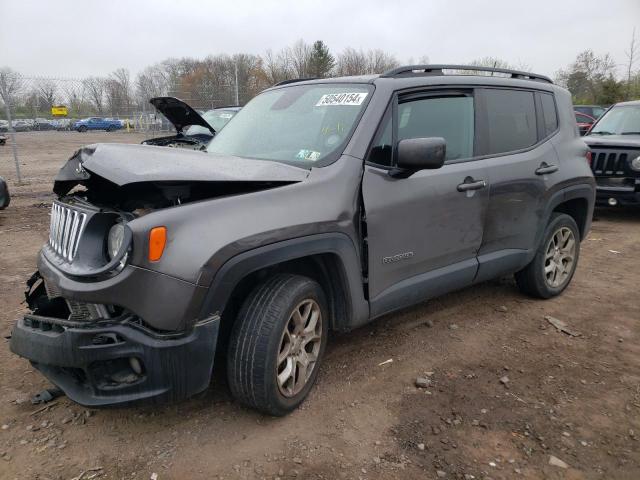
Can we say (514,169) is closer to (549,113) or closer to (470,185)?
(470,185)

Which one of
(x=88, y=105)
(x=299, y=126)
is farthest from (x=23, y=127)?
(x=299, y=126)

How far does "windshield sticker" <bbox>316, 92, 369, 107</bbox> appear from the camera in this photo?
3.22 m

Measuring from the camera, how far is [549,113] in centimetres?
438

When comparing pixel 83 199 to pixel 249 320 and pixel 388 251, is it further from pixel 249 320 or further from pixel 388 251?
pixel 388 251

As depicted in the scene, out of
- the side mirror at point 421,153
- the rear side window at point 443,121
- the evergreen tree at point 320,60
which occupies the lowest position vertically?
the side mirror at point 421,153

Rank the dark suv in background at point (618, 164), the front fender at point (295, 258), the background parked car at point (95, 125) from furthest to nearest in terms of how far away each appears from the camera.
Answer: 1. the background parked car at point (95, 125)
2. the dark suv in background at point (618, 164)
3. the front fender at point (295, 258)

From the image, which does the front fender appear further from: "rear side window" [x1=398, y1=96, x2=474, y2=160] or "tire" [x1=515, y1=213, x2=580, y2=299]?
"tire" [x1=515, y1=213, x2=580, y2=299]

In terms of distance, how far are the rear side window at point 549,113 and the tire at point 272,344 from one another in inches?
107

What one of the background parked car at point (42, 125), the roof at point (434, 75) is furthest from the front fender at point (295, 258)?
the background parked car at point (42, 125)

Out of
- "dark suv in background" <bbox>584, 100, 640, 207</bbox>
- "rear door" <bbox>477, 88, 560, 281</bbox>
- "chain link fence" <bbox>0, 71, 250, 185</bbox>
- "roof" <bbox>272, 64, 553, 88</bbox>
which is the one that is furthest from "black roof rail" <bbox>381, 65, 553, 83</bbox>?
"chain link fence" <bbox>0, 71, 250, 185</bbox>

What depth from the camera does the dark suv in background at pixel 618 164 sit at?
768 cm

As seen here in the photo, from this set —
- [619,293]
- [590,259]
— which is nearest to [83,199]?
[619,293]

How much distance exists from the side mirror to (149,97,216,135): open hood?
2.39m

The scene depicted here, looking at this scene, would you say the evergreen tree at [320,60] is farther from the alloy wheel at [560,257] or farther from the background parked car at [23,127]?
the alloy wheel at [560,257]
